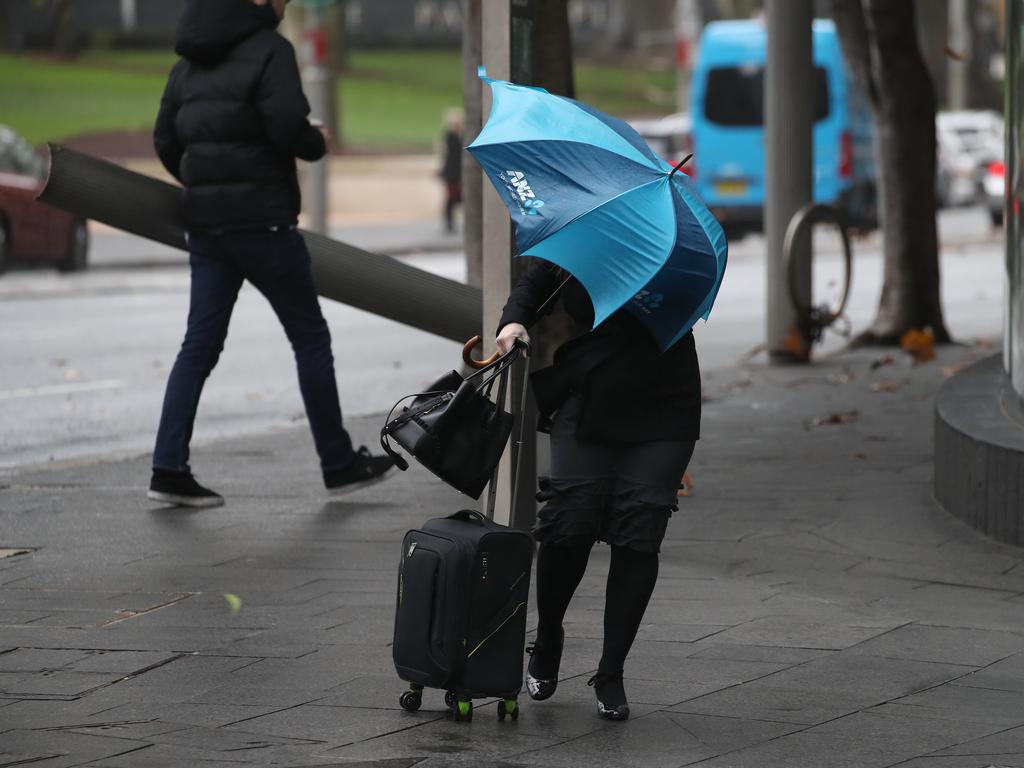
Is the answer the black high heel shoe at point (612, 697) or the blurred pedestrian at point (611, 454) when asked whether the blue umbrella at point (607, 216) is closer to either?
the blurred pedestrian at point (611, 454)

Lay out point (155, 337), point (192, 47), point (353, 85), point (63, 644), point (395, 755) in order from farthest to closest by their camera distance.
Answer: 1. point (353, 85)
2. point (155, 337)
3. point (192, 47)
4. point (63, 644)
5. point (395, 755)

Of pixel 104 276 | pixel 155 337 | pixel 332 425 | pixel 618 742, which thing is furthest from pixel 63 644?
pixel 104 276

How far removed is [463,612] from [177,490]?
3191 millimetres

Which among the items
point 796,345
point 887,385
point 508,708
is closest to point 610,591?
point 508,708

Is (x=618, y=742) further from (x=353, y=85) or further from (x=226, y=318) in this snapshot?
(x=353, y=85)

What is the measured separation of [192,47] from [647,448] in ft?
11.0

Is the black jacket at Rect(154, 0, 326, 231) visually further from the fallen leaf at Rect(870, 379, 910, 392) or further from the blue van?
the blue van

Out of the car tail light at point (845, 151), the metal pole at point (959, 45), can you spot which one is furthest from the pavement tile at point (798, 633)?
the metal pole at point (959, 45)

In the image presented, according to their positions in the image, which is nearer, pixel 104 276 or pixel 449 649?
pixel 449 649

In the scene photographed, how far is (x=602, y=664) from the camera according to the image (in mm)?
4887

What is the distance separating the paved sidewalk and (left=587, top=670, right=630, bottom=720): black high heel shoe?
3 cm

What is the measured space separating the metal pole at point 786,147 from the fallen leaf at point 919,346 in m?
0.68

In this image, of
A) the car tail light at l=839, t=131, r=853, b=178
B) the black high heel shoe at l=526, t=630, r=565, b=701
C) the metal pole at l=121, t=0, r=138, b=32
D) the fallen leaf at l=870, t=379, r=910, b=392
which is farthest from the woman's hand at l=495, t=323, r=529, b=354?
the metal pole at l=121, t=0, r=138, b=32

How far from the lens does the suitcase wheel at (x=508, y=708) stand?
485 centimetres
